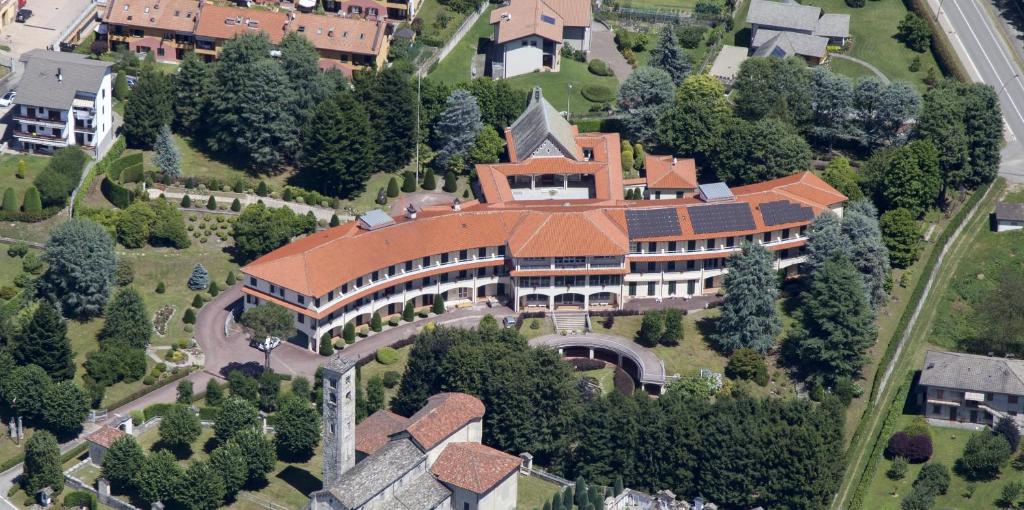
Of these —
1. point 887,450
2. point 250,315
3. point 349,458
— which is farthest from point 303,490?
point 887,450

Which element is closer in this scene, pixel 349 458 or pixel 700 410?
pixel 349 458

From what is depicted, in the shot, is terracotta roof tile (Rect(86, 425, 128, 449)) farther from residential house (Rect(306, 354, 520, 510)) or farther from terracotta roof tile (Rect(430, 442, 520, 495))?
terracotta roof tile (Rect(430, 442, 520, 495))

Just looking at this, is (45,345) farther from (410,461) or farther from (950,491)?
(950,491)

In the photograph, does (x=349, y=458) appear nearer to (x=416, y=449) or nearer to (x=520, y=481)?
(x=416, y=449)

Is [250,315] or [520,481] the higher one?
[250,315]

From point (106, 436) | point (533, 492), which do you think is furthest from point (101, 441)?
point (533, 492)

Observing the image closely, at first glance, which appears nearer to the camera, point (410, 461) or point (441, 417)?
point (410, 461)

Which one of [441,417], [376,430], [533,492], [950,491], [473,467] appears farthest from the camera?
[950,491]
